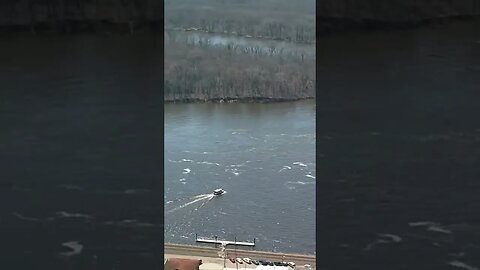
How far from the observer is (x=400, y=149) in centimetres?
257

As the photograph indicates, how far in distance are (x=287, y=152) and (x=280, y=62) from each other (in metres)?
0.60

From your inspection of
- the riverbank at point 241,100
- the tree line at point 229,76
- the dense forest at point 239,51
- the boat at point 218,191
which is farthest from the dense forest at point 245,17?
the boat at point 218,191

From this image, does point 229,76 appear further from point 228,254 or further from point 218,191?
point 228,254

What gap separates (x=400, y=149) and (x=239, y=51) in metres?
1.85

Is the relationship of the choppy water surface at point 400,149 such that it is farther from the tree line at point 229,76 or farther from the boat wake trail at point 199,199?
the boat wake trail at point 199,199

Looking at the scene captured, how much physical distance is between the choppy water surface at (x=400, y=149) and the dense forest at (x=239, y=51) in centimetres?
53

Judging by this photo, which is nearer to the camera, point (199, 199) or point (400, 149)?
point (400, 149)

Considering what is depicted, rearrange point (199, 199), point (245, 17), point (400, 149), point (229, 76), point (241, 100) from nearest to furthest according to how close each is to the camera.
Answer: point (400, 149), point (245, 17), point (241, 100), point (229, 76), point (199, 199)

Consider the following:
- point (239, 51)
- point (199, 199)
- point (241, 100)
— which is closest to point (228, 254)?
point (241, 100)

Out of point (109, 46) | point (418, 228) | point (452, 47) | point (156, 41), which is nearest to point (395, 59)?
point (452, 47)

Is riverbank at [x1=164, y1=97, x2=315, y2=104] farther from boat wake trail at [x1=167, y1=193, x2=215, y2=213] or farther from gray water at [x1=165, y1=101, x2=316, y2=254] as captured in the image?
boat wake trail at [x1=167, y1=193, x2=215, y2=213]

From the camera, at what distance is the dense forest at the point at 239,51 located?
11.3 feet

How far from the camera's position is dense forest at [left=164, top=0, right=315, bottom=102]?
136 inches

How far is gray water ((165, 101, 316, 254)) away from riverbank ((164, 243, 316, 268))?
0.10 meters
